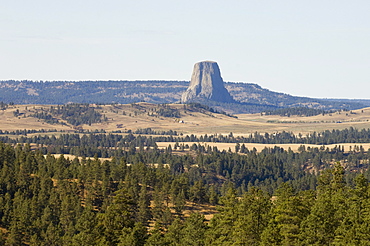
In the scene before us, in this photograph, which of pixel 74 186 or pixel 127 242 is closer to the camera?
pixel 127 242

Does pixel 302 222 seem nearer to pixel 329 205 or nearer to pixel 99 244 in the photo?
pixel 329 205

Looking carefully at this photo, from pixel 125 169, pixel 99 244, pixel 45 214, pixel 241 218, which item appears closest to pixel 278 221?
pixel 241 218

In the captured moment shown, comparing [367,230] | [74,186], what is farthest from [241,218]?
[74,186]

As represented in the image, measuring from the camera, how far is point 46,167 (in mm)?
178625

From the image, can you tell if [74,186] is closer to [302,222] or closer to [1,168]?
[1,168]

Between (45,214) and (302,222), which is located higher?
(302,222)

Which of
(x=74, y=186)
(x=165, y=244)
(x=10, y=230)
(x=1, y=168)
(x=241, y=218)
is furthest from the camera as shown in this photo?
(x=1, y=168)

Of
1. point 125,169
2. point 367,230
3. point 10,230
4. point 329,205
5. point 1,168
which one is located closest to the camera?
point 367,230

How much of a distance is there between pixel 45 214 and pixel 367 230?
76.8 meters

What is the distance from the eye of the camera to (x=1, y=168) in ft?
552

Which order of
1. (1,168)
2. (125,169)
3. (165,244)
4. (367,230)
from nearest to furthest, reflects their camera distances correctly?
(367,230)
(165,244)
(1,168)
(125,169)

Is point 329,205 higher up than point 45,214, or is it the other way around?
point 329,205

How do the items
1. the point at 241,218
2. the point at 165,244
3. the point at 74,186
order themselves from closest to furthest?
the point at 241,218 < the point at 165,244 < the point at 74,186

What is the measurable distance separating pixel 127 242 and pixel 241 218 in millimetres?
18763
